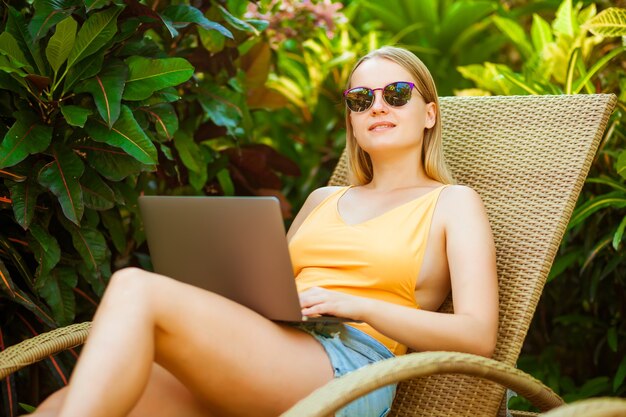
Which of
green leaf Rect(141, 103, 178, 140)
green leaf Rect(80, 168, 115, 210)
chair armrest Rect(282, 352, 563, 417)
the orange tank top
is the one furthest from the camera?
green leaf Rect(141, 103, 178, 140)

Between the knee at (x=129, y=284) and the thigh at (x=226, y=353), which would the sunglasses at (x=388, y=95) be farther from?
the knee at (x=129, y=284)

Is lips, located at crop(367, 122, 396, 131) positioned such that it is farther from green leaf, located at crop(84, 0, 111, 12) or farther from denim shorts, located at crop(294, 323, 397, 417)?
green leaf, located at crop(84, 0, 111, 12)

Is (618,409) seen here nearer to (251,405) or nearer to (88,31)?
(251,405)

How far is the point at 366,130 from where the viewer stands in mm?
2479

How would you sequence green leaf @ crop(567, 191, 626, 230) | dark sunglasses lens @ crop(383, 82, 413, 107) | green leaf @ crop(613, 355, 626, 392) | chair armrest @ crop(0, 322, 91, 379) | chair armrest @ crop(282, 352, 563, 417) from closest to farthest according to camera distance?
chair armrest @ crop(282, 352, 563, 417)
chair armrest @ crop(0, 322, 91, 379)
dark sunglasses lens @ crop(383, 82, 413, 107)
green leaf @ crop(567, 191, 626, 230)
green leaf @ crop(613, 355, 626, 392)

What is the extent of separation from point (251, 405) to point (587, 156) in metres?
1.27

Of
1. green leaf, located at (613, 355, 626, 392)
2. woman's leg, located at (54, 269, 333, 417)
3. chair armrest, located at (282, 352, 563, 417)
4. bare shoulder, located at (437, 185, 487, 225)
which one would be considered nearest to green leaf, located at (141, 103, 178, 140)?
bare shoulder, located at (437, 185, 487, 225)

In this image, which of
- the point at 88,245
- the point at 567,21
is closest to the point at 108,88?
the point at 88,245

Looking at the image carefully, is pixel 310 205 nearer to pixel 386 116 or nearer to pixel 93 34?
pixel 386 116

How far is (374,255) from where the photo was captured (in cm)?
225

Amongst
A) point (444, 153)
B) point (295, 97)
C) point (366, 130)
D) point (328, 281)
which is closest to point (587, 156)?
point (444, 153)

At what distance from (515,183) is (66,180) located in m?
1.42

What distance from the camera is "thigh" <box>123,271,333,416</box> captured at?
178 centimetres

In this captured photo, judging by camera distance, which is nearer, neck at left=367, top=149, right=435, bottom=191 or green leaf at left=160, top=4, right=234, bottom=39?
neck at left=367, top=149, right=435, bottom=191
